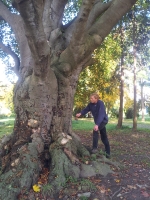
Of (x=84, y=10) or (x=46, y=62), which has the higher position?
(x=84, y=10)

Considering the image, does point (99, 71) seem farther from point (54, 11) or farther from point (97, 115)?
point (97, 115)

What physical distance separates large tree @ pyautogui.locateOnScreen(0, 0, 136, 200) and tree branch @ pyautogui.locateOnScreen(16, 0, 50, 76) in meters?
0.02

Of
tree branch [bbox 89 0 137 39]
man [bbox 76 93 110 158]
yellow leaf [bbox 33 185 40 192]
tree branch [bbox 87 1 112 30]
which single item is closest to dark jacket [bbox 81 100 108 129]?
man [bbox 76 93 110 158]

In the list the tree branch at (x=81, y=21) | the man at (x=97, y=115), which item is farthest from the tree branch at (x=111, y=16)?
the man at (x=97, y=115)

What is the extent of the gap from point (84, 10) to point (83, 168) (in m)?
3.05

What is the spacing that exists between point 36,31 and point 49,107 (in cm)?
193

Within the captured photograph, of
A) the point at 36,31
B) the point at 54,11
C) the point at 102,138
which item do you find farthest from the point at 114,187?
the point at 54,11

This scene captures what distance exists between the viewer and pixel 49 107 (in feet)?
16.5

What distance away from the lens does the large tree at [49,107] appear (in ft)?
13.4

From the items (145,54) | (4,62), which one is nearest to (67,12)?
(4,62)

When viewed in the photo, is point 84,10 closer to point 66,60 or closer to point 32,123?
point 66,60

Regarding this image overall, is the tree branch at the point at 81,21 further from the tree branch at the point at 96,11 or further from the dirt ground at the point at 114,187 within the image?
the dirt ground at the point at 114,187

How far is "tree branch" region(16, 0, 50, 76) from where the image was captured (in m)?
3.10

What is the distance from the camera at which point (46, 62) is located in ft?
13.6
